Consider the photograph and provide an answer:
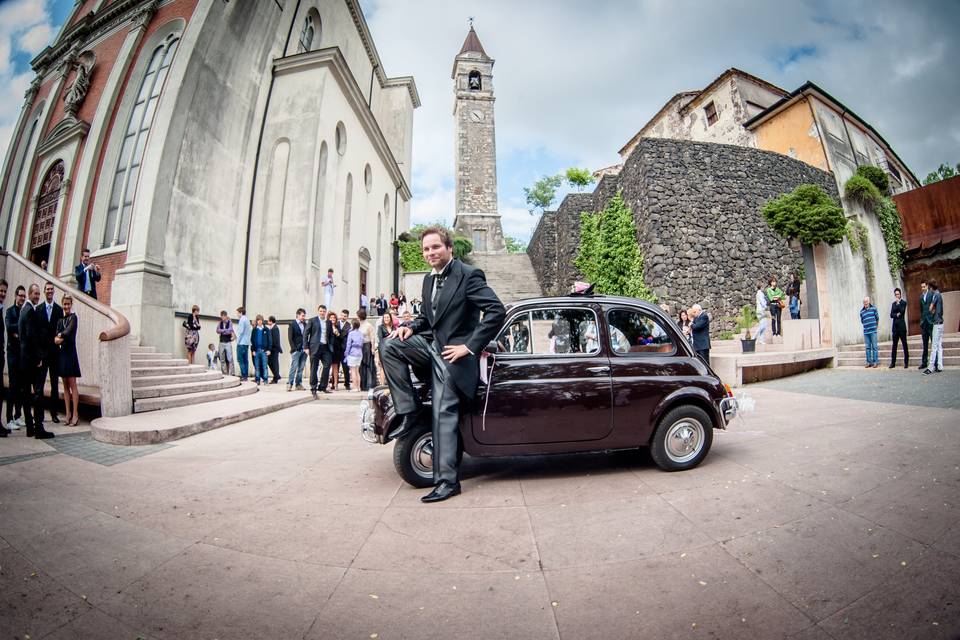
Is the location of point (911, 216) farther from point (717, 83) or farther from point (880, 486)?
point (880, 486)

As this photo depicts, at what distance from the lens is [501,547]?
7.90 feet

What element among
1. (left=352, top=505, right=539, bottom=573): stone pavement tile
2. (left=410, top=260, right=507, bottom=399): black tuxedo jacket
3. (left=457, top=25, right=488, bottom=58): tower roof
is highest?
(left=457, top=25, right=488, bottom=58): tower roof

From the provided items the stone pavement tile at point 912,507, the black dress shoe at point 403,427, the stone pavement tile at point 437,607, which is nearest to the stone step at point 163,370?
the black dress shoe at point 403,427

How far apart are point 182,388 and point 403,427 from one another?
7002 mm

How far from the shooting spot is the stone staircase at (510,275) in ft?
85.5

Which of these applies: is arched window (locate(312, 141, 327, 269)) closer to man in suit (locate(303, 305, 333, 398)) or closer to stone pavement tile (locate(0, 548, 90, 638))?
man in suit (locate(303, 305, 333, 398))

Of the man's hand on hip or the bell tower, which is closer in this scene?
the man's hand on hip

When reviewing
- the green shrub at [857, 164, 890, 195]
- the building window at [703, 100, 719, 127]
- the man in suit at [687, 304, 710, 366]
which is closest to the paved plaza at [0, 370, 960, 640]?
the man in suit at [687, 304, 710, 366]

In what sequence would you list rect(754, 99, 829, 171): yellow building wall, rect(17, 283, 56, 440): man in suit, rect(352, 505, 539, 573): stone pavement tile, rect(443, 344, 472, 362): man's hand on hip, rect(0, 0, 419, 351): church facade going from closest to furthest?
1. rect(352, 505, 539, 573): stone pavement tile
2. rect(443, 344, 472, 362): man's hand on hip
3. rect(17, 283, 56, 440): man in suit
4. rect(0, 0, 419, 351): church facade
5. rect(754, 99, 829, 171): yellow building wall

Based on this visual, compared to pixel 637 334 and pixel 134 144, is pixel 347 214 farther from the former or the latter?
pixel 637 334

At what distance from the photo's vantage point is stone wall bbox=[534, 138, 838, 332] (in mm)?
15461

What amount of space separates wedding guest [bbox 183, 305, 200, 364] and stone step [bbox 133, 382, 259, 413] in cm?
258

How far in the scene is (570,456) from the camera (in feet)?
14.4

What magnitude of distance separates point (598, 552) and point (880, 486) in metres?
2.45
